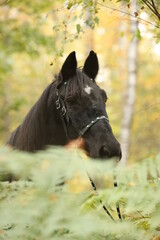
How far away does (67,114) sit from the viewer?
455 centimetres

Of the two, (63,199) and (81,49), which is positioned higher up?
(81,49)

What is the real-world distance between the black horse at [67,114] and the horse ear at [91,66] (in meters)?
0.14

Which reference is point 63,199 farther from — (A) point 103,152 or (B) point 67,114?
(B) point 67,114

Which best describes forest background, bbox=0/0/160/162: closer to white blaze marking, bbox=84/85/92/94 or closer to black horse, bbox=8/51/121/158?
black horse, bbox=8/51/121/158

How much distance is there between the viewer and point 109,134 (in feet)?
13.3

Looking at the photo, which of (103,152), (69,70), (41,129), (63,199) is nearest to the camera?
(63,199)

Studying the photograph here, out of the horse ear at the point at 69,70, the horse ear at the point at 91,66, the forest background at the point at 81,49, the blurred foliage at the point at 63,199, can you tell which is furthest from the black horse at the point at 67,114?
the blurred foliage at the point at 63,199

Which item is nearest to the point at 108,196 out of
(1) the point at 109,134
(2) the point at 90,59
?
(1) the point at 109,134

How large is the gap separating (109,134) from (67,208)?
8.56ft

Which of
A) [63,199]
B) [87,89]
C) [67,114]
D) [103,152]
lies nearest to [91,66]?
[87,89]

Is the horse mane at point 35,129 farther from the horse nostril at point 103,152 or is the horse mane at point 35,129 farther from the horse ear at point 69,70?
the horse nostril at point 103,152

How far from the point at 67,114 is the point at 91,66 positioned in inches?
33.4

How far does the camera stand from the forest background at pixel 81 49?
13.4 ft

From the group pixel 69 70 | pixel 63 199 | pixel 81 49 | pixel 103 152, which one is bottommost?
pixel 103 152
